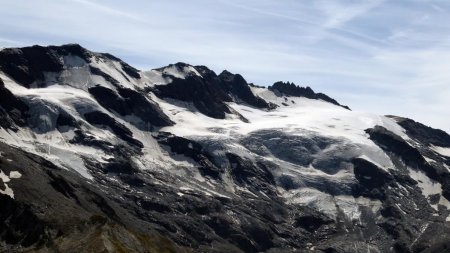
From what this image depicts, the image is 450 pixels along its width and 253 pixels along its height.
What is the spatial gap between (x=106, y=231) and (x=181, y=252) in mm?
38560

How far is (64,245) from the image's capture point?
9306 centimetres

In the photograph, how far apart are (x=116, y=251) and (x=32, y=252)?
10617 millimetres

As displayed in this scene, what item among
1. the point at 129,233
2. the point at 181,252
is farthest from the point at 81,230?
the point at 181,252

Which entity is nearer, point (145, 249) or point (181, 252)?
point (145, 249)

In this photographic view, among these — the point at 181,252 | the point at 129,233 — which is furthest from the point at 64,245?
the point at 181,252

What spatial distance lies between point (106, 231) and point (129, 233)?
29.0 ft

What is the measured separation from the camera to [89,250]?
89.5m

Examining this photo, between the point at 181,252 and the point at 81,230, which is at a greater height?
the point at 81,230

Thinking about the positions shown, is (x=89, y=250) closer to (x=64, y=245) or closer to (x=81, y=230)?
(x=64, y=245)

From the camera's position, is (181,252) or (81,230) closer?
(81,230)

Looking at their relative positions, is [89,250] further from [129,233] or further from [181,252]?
[181,252]

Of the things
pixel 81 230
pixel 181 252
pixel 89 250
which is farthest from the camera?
pixel 181 252

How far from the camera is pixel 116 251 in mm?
91875

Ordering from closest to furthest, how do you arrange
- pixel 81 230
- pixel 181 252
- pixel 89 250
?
pixel 89 250 < pixel 81 230 < pixel 181 252
